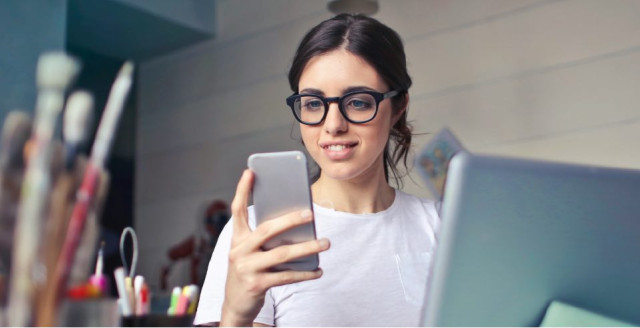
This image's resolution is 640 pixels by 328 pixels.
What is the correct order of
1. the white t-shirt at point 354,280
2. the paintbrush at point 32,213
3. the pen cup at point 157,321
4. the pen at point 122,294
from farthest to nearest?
the white t-shirt at point 354,280
the pen at point 122,294
the pen cup at point 157,321
the paintbrush at point 32,213

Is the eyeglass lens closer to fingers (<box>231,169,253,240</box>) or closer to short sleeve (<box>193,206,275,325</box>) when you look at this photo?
short sleeve (<box>193,206,275,325</box>)

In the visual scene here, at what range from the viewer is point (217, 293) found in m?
1.09

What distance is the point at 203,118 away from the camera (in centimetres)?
404

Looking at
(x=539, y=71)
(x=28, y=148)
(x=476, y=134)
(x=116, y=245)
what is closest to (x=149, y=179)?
(x=116, y=245)

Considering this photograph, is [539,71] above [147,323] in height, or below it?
above

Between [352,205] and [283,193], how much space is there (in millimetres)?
474

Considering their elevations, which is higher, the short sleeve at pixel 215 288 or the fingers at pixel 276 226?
the fingers at pixel 276 226

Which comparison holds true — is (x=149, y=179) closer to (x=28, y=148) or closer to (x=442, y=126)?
(x=442, y=126)

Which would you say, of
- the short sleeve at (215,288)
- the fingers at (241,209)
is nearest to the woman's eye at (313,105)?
the short sleeve at (215,288)

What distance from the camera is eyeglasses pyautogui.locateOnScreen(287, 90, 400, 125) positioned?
120 cm

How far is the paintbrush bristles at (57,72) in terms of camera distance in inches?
21.9

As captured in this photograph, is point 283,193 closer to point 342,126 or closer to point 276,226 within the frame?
point 276,226

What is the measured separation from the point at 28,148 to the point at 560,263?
1.54 ft

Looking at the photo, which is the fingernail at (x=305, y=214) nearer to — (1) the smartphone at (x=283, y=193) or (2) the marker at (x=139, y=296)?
(1) the smartphone at (x=283, y=193)
